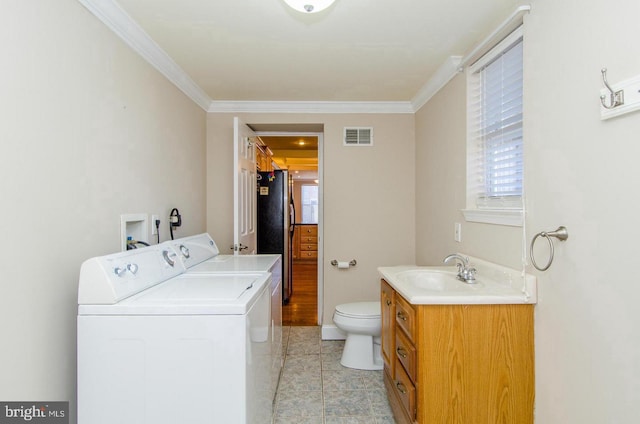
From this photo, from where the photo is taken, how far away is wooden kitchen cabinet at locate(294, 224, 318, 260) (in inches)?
323

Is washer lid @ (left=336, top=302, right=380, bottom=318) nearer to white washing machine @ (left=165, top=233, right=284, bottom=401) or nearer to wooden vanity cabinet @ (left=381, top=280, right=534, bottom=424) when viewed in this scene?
Result: white washing machine @ (left=165, top=233, right=284, bottom=401)

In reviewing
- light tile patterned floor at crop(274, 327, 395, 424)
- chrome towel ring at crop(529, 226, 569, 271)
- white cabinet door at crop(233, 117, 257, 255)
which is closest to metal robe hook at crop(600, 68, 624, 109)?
chrome towel ring at crop(529, 226, 569, 271)

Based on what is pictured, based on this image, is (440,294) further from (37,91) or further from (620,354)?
(37,91)

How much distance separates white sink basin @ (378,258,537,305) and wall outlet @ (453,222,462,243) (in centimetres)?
26

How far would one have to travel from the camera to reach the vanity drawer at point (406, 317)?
1.57 meters

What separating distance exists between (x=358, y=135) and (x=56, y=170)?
255 cm

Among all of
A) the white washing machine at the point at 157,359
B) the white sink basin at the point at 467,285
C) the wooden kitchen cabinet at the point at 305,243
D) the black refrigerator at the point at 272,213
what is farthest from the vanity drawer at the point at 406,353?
the wooden kitchen cabinet at the point at 305,243

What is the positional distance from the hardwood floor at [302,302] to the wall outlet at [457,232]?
2.01 meters

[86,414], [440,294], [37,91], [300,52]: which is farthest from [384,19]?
[86,414]

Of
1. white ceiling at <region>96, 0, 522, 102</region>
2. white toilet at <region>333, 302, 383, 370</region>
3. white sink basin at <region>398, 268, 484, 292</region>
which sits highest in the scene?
white ceiling at <region>96, 0, 522, 102</region>

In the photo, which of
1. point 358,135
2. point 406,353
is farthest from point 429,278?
point 358,135

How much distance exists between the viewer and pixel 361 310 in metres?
2.73

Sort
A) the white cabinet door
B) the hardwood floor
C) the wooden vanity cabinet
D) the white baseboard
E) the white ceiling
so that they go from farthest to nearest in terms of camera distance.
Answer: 1. the hardwood floor
2. the white baseboard
3. the white cabinet door
4. the white ceiling
5. the wooden vanity cabinet

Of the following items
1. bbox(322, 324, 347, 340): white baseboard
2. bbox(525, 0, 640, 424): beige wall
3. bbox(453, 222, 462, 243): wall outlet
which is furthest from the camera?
bbox(322, 324, 347, 340): white baseboard
